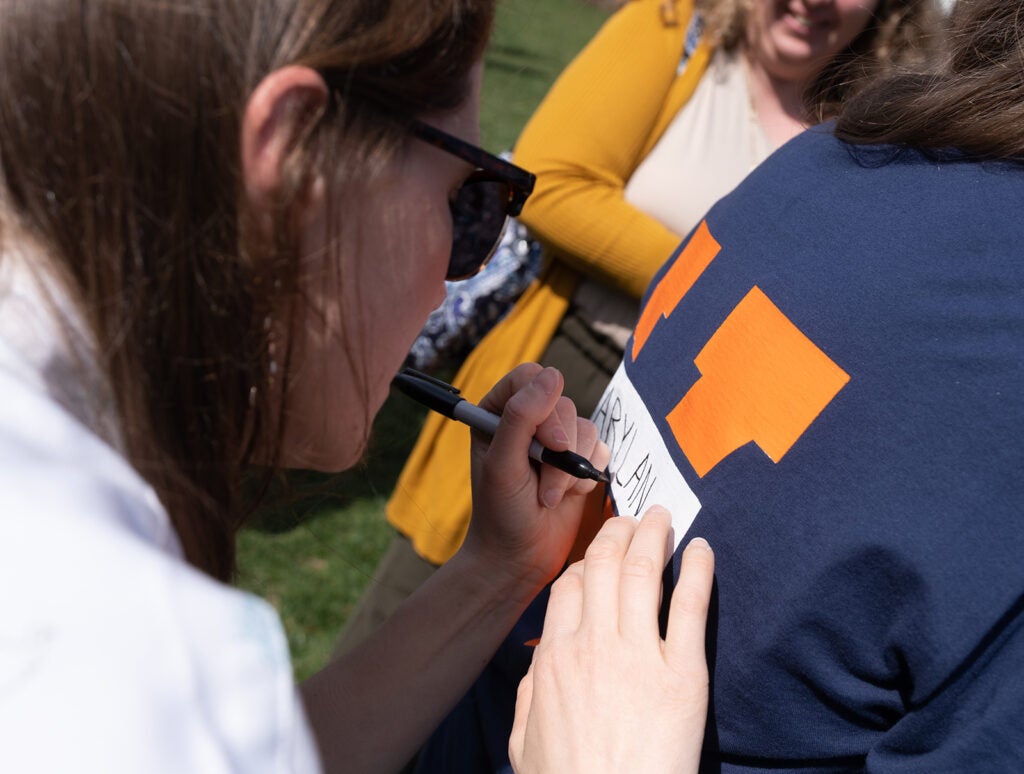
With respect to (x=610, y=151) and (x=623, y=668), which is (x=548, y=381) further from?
(x=610, y=151)

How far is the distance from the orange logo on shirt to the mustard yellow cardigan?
1.04 m

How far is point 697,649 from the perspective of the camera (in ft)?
3.09

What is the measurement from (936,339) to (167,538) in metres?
0.67

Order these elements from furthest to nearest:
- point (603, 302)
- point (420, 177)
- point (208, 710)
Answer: point (603, 302) → point (420, 177) → point (208, 710)

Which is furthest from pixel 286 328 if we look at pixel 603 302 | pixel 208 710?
pixel 603 302

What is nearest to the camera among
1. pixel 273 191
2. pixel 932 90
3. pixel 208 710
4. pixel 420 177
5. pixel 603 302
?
pixel 208 710

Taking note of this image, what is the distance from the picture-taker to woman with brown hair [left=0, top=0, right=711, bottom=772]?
1.92ft

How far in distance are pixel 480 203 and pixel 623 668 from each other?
1.82 feet

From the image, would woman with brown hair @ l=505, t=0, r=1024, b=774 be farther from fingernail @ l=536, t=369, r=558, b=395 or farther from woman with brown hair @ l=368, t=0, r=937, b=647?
woman with brown hair @ l=368, t=0, r=937, b=647

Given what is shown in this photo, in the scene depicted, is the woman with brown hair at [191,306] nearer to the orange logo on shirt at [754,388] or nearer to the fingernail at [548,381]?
the orange logo on shirt at [754,388]

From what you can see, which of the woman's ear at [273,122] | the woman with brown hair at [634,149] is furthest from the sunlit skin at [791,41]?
the woman's ear at [273,122]

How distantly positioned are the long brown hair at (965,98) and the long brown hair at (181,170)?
1.67 feet

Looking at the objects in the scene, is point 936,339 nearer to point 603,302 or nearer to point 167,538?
point 167,538

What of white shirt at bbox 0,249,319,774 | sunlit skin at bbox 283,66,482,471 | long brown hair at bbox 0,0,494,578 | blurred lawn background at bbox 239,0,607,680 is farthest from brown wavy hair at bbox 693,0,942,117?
white shirt at bbox 0,249,319,774
